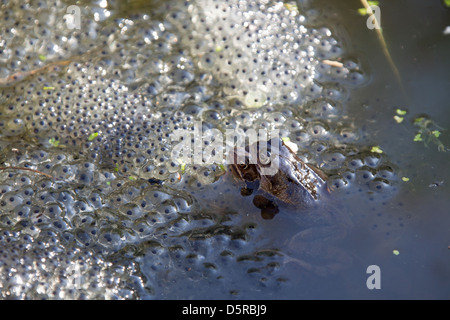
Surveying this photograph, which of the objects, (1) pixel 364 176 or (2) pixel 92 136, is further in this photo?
(2) pixel 92 136

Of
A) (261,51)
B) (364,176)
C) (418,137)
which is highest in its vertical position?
(261,51)

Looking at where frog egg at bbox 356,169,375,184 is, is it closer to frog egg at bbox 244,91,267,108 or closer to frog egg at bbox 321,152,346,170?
frog egg at bbox 321,152,346,170

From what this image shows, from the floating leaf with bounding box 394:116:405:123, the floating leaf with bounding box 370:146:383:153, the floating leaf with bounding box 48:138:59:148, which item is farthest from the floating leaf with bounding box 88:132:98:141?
the floating leaf with bounding box 394:116:405:123

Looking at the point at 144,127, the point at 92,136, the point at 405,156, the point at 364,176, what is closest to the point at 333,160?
the point at 364,176

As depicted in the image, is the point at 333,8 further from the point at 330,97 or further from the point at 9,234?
the point at 9,234

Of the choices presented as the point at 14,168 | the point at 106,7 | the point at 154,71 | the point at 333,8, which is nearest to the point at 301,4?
the point at 333,8

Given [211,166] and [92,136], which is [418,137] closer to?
[211,166]

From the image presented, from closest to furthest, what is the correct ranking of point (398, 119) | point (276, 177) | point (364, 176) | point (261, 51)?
1. point (276, 177)
2. point (364, 176)
3. point (398, 119)
4. point (261, 51)
